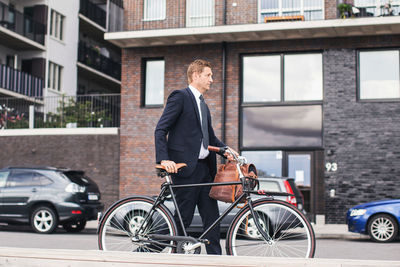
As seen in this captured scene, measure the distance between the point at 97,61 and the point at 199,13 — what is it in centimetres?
1689

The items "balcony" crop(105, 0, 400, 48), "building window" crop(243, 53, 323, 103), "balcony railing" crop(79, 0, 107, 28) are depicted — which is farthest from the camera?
"balcony railing" crop(79, 0, 107, 28)

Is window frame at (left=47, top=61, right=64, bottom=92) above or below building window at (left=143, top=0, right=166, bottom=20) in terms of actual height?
below

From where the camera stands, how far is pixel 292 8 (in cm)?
2016

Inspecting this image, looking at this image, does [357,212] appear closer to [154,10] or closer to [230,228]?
[230,228]

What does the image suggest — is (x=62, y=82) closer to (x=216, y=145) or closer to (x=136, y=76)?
(x=136, y=76)

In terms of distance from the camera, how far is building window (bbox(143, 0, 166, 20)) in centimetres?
2158

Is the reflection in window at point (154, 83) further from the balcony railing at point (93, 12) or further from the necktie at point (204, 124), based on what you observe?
the balcony railing at point (93, 12)

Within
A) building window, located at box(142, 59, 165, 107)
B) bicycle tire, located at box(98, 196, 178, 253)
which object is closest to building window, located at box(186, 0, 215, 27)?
building window, located at box(142, 59, 165, 107)

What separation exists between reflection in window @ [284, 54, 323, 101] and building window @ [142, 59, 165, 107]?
4372 mm

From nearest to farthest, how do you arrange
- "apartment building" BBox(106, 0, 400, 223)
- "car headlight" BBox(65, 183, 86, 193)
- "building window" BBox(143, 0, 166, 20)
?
"car headlight" BBox(65, 183, 86, 193) < "apartment building" BBox(106, 0, 400, 223) < "building window" BBox(143, 0, 166, 20)

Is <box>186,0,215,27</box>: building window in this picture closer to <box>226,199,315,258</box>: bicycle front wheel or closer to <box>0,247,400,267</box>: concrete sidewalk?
<box>226,199,315,258</box>: bicycle front wheel

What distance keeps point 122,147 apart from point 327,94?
7292mm

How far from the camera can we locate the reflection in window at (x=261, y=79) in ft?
67.0

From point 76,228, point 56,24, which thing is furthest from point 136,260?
point 56,24
